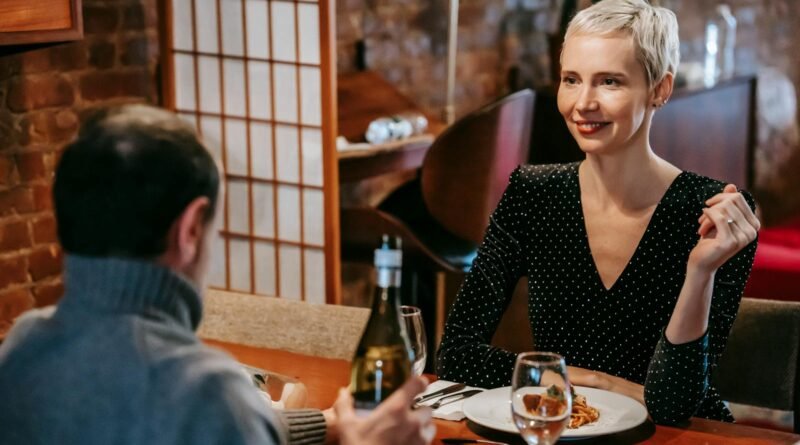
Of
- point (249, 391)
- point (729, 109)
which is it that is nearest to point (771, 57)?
point (729, 109)

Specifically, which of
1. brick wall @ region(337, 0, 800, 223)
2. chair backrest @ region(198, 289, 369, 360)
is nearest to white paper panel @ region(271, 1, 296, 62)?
brick wall @ region(337, 0, 800, 223)

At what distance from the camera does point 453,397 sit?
6.51 feet

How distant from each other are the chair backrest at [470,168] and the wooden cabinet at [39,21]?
130 cm

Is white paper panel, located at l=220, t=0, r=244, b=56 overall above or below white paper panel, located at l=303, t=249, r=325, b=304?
above

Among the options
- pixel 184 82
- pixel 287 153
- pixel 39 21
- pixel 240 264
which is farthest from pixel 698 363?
pixel 184 82

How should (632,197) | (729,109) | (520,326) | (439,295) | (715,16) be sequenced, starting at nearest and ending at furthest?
(632,197) → (520,326) → (439,295) → (729,109) → (715,16)

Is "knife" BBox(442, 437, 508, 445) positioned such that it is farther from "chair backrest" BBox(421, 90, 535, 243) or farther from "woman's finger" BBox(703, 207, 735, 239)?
"chair backrest" BBox(421, 90, 535, 243)

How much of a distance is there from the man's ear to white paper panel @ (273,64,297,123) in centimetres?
257

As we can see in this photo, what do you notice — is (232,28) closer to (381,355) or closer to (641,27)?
(641,27)

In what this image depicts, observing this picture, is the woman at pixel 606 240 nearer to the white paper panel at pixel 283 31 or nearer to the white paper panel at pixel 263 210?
the white paper panel at pixel 283 31

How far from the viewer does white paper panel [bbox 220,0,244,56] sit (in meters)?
3.81

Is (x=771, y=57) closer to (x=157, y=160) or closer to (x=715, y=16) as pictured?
(x=715, y=16)

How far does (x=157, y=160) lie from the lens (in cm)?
112

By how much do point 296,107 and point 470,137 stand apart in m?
0.60
